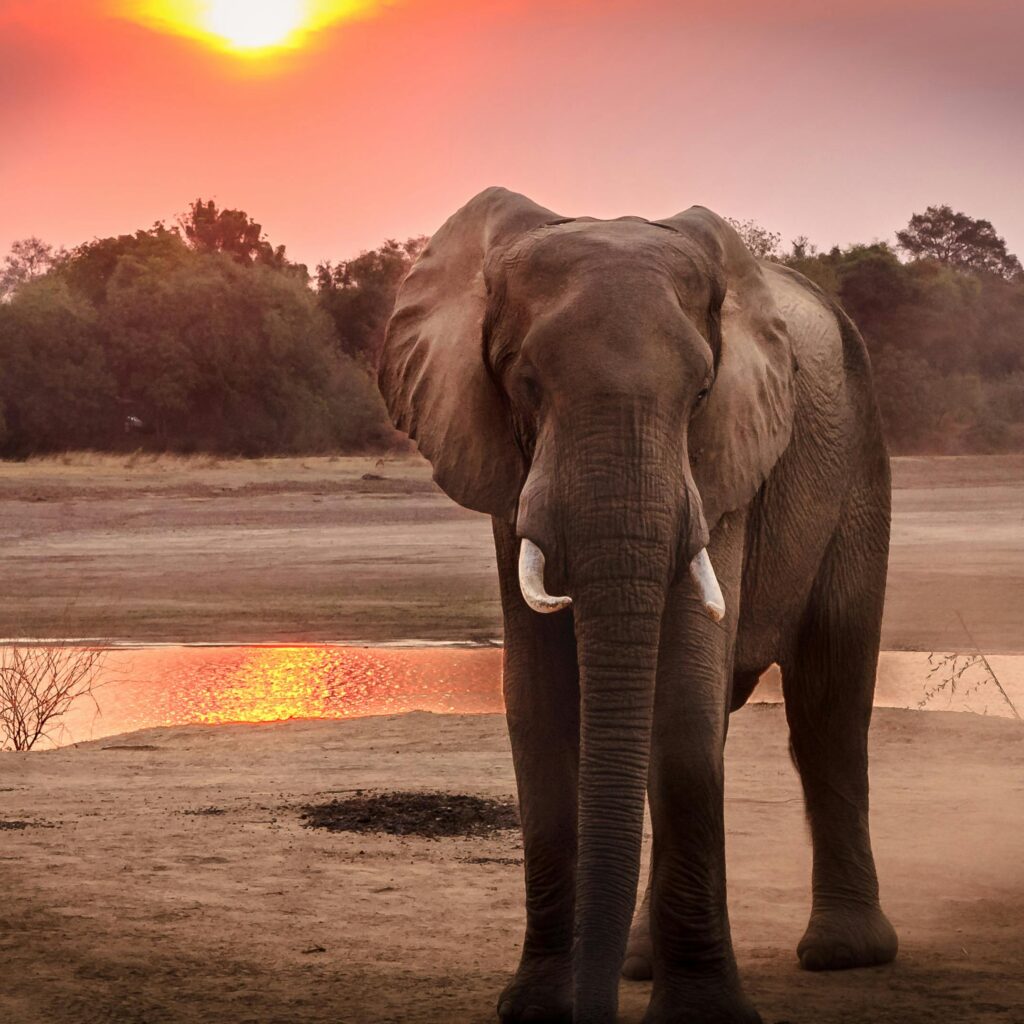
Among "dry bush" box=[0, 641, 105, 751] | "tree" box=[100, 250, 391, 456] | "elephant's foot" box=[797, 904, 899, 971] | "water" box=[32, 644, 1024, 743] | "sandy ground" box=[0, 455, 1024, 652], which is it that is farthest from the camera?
"tree" box=[100, 250, 391, 456]

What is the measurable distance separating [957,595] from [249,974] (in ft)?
48.1

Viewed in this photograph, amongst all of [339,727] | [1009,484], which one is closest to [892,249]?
[1009,484]

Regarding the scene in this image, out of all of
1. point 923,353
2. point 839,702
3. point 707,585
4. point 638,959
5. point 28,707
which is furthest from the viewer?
point 923,353

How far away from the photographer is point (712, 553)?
17.0ft

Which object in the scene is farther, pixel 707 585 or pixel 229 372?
pixel 229 372

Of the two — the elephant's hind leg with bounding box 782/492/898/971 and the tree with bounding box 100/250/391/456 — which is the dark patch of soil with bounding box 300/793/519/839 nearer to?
the elephant's hind leg with bounding box 782/492/898/971

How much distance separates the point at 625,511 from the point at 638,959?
2.03 metres

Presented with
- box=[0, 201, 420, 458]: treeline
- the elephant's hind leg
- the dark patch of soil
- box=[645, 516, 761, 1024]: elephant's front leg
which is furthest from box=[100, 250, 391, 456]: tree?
box=[645, 516, 761, 1024]: elephant's front leg

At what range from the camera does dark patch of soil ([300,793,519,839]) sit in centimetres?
826

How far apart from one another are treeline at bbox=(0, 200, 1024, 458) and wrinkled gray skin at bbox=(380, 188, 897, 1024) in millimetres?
39615

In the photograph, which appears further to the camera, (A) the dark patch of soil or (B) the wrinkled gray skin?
(A) the dark patch of soil

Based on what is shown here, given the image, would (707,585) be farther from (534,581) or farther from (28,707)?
(28,707)

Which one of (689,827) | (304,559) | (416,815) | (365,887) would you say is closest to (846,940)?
(689,827)

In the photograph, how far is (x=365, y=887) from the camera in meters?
7.12
